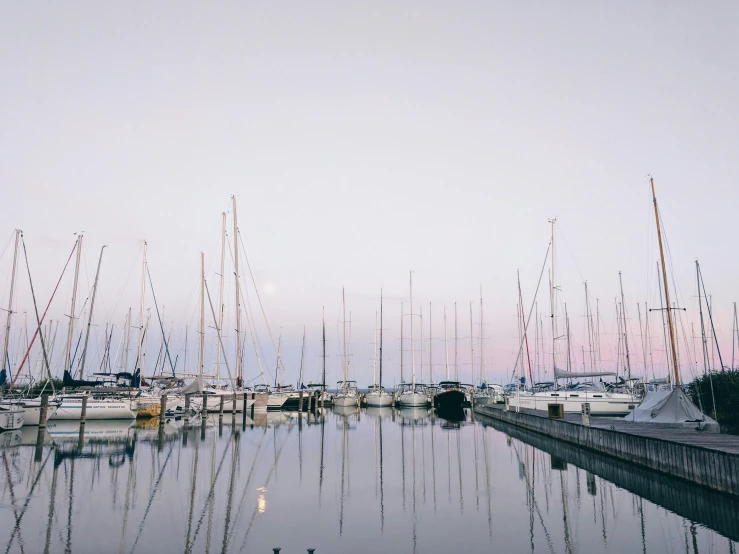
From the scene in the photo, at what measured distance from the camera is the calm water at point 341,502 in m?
14.1

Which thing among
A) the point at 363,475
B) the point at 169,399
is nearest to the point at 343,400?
the point at 169,399

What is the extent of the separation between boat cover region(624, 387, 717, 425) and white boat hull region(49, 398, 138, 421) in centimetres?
4054

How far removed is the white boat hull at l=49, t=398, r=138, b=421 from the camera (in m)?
46.5

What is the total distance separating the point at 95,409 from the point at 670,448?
43.9 metres

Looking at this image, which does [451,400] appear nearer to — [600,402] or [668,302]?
[600,402]

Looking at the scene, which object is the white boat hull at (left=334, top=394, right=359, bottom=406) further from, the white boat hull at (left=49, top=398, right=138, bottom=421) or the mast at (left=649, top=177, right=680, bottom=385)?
the mast at (left=649, top=177, right=680, bottom=385)

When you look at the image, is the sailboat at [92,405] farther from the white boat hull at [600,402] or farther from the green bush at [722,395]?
the green bush at [722,395]

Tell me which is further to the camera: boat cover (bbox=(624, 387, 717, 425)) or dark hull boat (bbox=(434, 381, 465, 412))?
dark hull boat (bbox=(434, 381, 465, 412))

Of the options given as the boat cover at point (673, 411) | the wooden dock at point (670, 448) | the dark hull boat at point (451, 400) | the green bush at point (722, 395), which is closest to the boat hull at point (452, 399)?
the dark hull boat at point (451, 400)

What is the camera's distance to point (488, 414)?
6216 centimetres

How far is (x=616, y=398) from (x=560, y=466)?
1127 inches

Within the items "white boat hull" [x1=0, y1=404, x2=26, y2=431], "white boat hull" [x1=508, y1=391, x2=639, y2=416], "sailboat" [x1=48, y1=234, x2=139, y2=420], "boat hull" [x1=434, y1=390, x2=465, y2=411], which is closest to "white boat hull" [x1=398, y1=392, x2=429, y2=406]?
"boat hull" [x1=434, y1=390, x2=465, y2=411]

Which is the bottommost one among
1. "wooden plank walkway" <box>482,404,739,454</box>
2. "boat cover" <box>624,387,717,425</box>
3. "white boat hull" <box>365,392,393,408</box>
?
"white boat hull" <box>365,392,393,408</box>

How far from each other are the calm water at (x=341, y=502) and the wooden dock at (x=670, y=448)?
2.02ft
